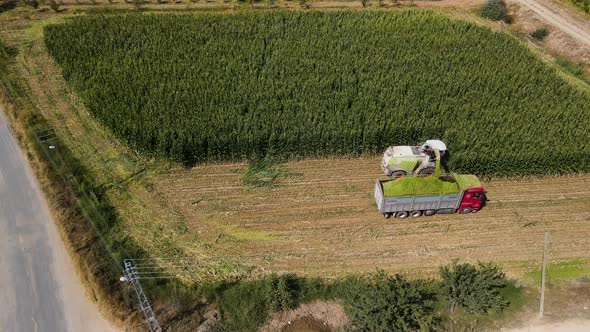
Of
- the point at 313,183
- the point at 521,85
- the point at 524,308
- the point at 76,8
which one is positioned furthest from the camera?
the point at 76,8

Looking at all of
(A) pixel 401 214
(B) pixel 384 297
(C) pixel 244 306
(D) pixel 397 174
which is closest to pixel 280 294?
(C) pixel 244 306

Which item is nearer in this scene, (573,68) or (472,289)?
(472,289)

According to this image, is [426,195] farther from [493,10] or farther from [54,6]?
[54,6]

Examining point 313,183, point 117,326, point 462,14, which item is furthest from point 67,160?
point 462,14

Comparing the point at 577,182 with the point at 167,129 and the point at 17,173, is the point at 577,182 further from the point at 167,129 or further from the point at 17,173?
the point at 17,173

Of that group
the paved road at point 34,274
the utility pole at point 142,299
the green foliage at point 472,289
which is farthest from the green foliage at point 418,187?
the paved road at point 34,274

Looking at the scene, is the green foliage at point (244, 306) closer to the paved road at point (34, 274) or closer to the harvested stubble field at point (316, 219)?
the harvested stubble field at point (316, 219)
